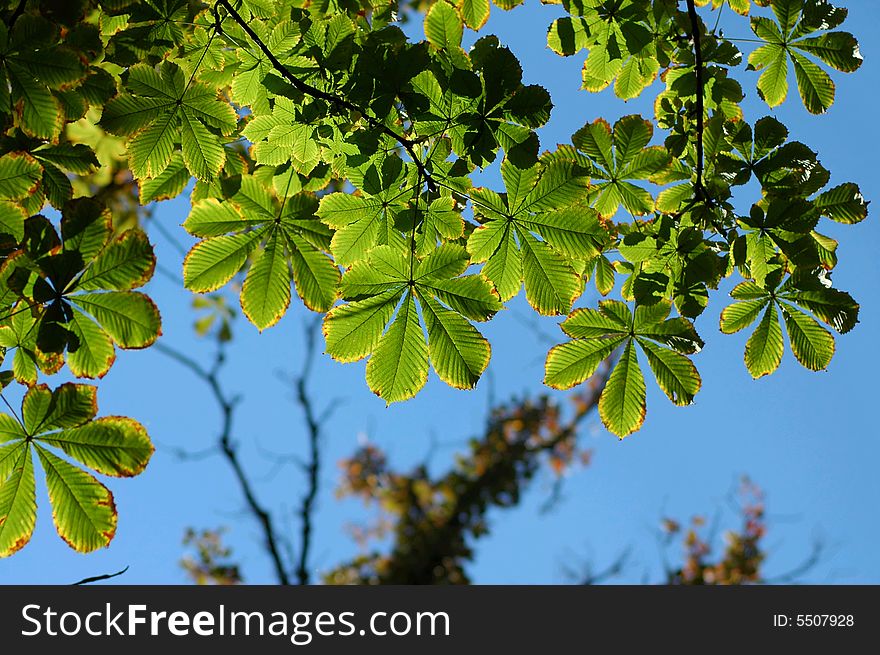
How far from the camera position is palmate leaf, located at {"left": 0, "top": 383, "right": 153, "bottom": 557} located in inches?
46.9

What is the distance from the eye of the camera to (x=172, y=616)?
2.60 m

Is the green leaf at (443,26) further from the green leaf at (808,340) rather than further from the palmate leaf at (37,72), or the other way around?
the green leaf at (808,340)

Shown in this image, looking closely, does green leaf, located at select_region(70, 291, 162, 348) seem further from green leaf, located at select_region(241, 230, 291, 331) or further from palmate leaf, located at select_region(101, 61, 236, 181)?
palmate leaf, located at select_region(101, 61, 236, 181)

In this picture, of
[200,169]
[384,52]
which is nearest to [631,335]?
[384,52]

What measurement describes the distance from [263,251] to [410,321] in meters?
0.37

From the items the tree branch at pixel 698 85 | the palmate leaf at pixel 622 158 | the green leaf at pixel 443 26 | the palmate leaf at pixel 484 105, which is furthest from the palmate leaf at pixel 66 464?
the tree branch at pixel 698 85

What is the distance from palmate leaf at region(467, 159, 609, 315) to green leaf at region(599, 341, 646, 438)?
19 cm

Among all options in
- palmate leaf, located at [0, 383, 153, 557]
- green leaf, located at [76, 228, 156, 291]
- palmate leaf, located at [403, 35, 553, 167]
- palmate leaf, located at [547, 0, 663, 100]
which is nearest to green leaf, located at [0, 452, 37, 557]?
palmate leaf, located at [0, 383, 153, 557]

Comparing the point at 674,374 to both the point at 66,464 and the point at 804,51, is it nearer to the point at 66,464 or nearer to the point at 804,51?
the point at 804,51

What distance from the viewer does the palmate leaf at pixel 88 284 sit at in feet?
4.01

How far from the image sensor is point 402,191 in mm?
1552

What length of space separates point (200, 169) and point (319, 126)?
29 cm

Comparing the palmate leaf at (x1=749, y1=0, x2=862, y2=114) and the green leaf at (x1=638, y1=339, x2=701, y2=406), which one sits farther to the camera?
the palmate leaf at (x1=749, y1=0, x2=862, y2=114)

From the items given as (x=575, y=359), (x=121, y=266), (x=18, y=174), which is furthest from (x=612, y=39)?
(x=18, y=174)
